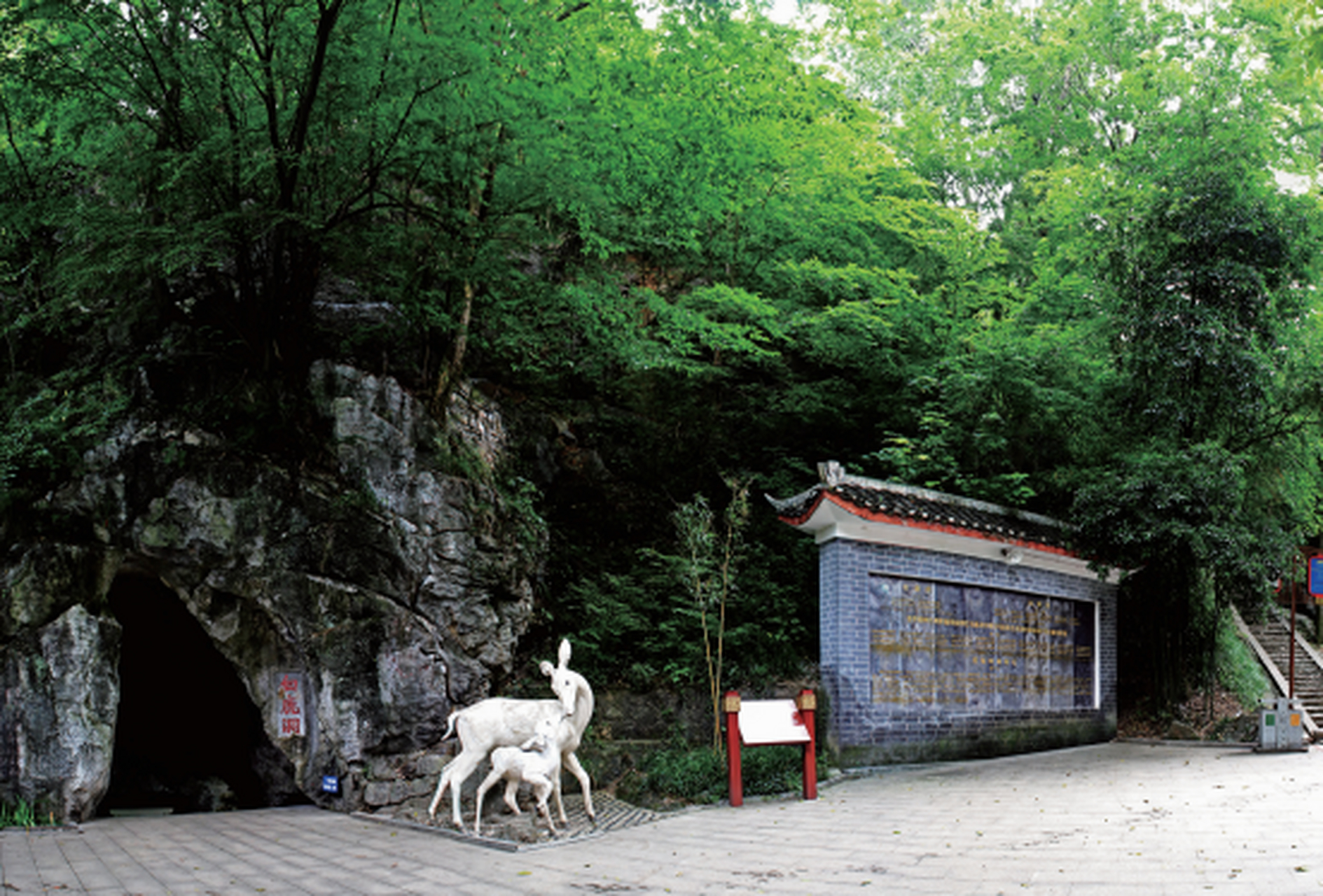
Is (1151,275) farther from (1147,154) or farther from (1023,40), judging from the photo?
(1023,40)

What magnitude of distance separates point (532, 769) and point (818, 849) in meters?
2.35

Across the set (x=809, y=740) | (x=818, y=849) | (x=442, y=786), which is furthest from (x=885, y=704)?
(x=442, y=786)

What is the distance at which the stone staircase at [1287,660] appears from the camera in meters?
14.6

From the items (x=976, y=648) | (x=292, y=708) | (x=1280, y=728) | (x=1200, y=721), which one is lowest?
(x=1200, y=721)

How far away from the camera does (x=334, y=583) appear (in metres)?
9.19

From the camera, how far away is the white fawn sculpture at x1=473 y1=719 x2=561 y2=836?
7336 mm

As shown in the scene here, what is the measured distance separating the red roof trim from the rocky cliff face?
11.2 feet

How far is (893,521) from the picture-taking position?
34.0 ft

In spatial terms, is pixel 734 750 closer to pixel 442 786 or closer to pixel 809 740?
pixel 809 740

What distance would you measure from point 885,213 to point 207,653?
37.5 feet

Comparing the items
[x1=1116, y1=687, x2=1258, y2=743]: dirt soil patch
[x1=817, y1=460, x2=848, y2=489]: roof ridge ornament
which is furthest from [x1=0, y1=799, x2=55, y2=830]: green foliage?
[x1=1116, y1=687, x2=1258, y2=743]: dirt soil patch

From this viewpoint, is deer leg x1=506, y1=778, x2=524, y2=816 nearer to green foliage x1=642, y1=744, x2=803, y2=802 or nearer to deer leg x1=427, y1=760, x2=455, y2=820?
deer leg x1=427, y1=760, x2=455, y2=820

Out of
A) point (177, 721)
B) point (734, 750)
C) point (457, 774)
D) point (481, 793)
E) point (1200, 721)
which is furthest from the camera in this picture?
point (1200, 721)

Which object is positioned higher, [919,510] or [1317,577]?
[919,510]
